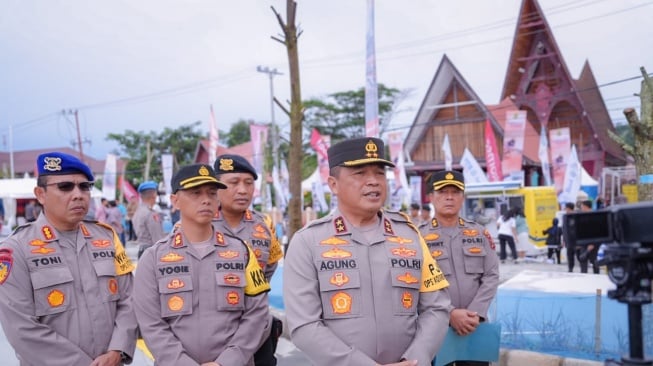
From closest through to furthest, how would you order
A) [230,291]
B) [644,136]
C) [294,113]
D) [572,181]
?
[230,291] → [644,136] → [294,113] → [572,181]

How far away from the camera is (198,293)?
277 centimetres

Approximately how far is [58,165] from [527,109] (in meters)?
24.7

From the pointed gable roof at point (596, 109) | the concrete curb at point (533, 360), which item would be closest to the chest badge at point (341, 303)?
the concrete curb at point (533, 360)

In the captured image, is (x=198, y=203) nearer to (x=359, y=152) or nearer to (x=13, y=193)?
(x=359, y=152)

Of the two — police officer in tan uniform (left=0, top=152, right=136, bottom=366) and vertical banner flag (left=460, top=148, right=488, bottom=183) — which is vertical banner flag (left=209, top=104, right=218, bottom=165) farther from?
police officer in tan uniform (left=0, top=152, right=136, bottom=366)

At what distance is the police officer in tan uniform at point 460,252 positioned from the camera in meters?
3.62

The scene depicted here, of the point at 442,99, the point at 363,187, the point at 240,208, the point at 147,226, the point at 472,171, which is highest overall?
the point at 442,99

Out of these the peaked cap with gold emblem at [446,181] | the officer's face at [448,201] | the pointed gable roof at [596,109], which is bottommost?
the officer's face at [448,201]

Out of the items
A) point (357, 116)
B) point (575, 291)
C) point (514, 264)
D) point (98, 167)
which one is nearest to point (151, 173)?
point (357, 116)

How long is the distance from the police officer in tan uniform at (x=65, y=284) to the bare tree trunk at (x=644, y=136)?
15.1ft

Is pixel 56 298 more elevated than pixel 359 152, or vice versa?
pixel 359 152

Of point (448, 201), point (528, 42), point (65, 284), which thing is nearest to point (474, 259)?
point (448, 201)

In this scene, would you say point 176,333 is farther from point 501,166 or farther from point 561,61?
point 561,61

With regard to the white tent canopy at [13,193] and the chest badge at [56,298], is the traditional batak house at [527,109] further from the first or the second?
the chest badge at [56,298]
